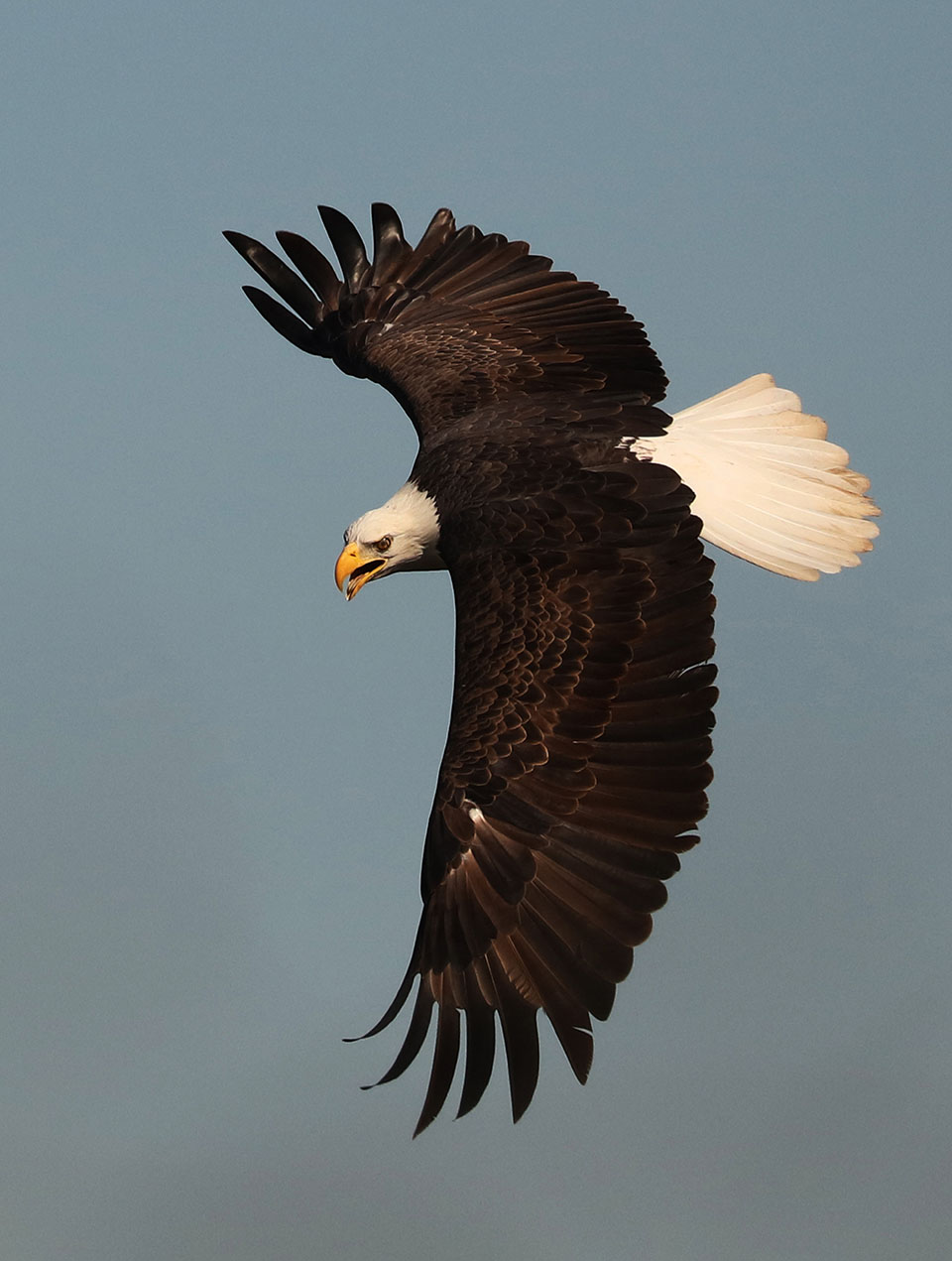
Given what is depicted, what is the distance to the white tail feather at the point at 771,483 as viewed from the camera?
30.5 feet

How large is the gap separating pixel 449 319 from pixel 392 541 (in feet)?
5.23

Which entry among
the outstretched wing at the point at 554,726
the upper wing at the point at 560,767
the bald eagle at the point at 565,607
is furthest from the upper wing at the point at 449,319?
the upper wing at the point at 560,767

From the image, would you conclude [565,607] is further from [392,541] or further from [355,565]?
[355,565]

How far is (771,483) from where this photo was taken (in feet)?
31.3

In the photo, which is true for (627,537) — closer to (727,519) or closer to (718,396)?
(727,519)

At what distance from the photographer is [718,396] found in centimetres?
1002

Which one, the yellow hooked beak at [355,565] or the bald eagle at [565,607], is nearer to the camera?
the bald eagle at [565,607]

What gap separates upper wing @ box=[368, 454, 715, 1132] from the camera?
7656mm

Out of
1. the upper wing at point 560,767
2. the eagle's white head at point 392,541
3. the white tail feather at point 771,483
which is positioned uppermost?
the white tail feather at point 771,483

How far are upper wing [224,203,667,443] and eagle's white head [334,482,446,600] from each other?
1.65 ft

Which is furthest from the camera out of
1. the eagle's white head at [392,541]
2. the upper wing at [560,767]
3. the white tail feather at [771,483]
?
the eagle's white head at [392,541]

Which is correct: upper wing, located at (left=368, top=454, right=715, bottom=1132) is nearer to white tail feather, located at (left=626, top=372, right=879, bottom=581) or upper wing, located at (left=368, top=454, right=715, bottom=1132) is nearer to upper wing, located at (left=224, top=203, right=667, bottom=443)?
white tail feather, located at (left=626, top=372, right=879, bottom=581)

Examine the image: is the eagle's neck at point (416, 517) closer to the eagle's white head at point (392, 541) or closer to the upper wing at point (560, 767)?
the eagle's white head at point (392, 541)

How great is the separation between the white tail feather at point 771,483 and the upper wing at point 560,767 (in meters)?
0.72
